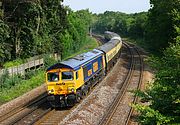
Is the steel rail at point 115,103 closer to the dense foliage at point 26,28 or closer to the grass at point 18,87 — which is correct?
the grass at point 18,87

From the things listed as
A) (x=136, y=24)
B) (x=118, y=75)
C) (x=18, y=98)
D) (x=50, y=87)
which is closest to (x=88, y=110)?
(x=50, y=87)

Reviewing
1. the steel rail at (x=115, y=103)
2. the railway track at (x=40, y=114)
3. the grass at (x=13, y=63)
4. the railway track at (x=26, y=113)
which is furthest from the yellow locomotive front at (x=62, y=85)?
the grass at (x=13, y=63)

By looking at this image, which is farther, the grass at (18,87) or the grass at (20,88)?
the grass at (18,87)

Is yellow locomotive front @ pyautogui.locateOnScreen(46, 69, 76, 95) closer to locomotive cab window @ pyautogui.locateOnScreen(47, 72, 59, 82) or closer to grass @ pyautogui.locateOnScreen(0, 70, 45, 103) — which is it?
locomotive cab window @ pyautogui.locateOnScreen(47, 72, 59, 82)

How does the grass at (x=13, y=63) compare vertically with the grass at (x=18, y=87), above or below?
above

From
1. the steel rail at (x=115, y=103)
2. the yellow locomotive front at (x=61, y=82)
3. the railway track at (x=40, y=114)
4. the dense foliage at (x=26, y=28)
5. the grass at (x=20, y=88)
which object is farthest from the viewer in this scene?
the dense foliage at (x=26, y=28)

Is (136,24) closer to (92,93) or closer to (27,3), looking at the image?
(27,3)

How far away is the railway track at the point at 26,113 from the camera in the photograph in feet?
68.0

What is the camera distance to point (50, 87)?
22.8 m

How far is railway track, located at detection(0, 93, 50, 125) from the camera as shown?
20.7 meters

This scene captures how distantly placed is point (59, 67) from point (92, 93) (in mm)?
5300

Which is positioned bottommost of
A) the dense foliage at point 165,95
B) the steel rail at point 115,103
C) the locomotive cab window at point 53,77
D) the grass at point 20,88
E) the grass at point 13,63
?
Result: the grass at point 20,88

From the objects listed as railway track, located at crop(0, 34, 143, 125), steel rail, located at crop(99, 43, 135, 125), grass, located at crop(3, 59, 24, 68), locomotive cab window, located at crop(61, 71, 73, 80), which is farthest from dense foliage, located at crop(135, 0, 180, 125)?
grass, located at crop(3, 59, 24, 68)

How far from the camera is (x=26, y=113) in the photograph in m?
22.5
